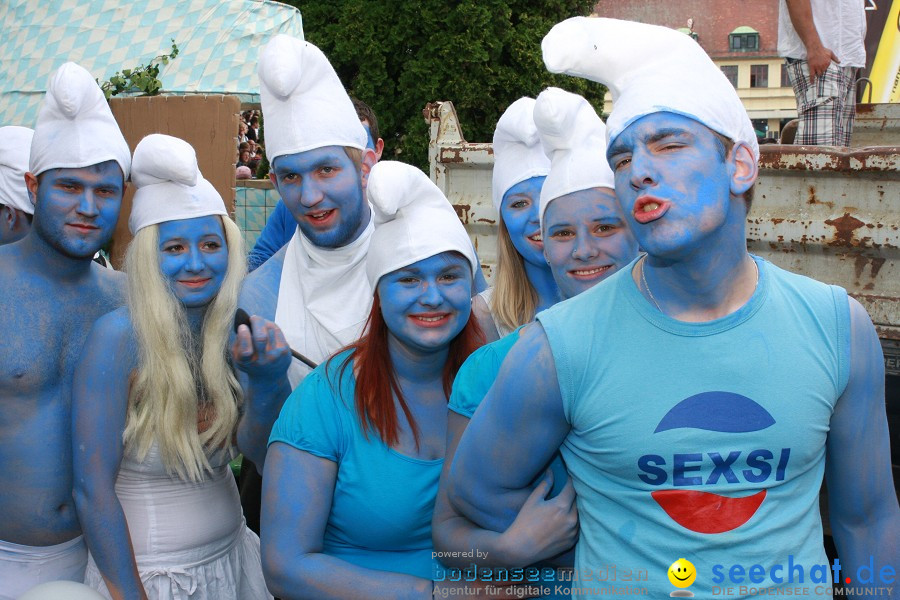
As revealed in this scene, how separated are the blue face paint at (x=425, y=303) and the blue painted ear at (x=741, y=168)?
2.85ft

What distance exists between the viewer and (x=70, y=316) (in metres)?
2.79

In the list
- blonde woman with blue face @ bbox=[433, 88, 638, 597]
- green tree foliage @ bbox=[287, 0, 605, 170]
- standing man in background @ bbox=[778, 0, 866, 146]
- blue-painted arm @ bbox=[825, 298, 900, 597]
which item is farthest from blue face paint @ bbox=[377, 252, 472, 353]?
green tree foliage @ bbox=[287, 0, 605, 170]

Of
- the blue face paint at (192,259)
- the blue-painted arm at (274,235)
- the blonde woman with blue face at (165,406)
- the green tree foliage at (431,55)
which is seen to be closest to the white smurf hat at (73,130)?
the blonde woman with blue face at (165,406)

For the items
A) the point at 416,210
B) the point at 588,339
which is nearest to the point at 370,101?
the point at 416,210

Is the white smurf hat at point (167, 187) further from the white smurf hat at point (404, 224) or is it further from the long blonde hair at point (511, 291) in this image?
the long blonde hair at point (511, 291)

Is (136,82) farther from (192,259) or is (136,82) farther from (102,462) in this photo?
(102,462)

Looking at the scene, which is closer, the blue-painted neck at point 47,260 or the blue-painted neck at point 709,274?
the blue-painted neck at point 709,274

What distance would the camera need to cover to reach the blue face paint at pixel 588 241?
2309 mm

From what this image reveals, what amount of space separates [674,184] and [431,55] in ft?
28.7

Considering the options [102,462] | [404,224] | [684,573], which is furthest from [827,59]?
[102,462]

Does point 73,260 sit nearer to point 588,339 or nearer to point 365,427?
point 365,427

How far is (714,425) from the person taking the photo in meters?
1.58

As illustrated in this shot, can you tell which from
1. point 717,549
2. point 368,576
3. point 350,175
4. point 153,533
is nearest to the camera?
point 717,549

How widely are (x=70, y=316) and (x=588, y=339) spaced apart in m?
1.80
